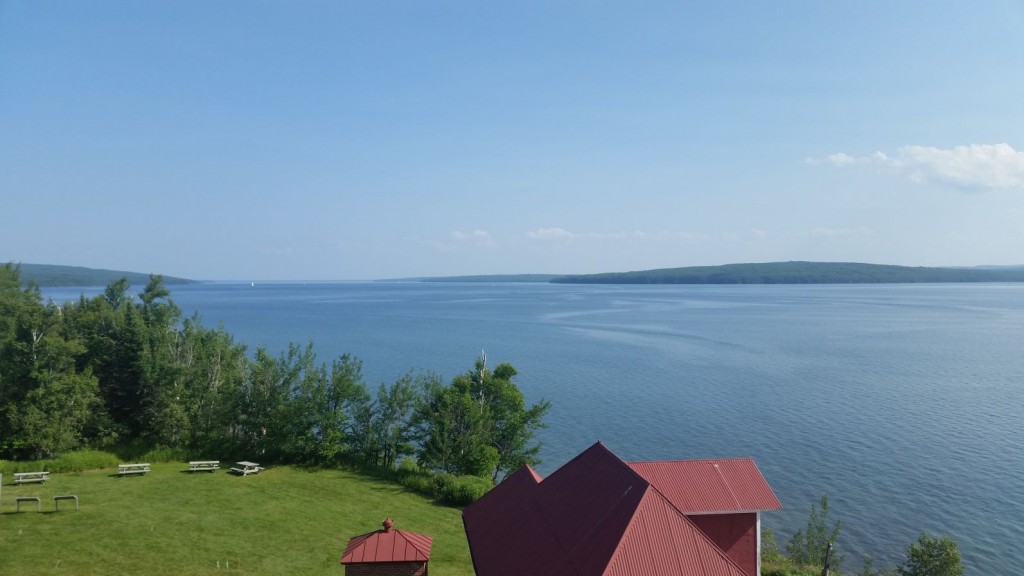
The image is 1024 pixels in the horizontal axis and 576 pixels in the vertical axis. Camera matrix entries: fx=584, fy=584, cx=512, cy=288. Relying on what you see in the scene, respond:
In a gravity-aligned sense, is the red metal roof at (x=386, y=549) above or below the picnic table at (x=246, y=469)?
above

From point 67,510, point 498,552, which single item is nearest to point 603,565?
point 498,552

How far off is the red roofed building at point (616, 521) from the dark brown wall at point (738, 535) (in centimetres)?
3

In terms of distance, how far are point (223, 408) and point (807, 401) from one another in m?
49.2

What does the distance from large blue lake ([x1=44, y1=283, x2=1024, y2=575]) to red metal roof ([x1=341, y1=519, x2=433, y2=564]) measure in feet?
71.3

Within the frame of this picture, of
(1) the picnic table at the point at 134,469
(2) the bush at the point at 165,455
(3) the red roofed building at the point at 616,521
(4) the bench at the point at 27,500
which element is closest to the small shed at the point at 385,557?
(3) the red roofed building at the point at 616,521

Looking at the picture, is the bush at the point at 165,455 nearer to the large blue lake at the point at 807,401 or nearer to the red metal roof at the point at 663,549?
the large blue lake at the point at 807,401

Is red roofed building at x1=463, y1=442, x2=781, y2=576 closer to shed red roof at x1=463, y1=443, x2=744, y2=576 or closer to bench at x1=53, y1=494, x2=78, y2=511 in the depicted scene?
shed red roof at x1=463, y1=443, x2=744, y2=576

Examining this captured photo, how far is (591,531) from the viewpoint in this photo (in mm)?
13758

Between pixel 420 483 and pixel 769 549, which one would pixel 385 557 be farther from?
pixel 769 549

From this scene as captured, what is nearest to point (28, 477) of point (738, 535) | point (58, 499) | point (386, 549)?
point (58, 499)

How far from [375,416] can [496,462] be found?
27.7 feet

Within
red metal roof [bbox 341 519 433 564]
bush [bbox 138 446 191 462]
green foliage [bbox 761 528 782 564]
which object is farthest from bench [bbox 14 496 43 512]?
green foliage [bbox 761 528 782 564]

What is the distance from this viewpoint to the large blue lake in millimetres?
32625

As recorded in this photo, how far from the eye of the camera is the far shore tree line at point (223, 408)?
32.1m
